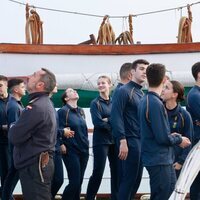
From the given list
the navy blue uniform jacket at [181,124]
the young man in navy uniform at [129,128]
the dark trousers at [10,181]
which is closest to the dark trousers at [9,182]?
the dark trousers at [10,181]

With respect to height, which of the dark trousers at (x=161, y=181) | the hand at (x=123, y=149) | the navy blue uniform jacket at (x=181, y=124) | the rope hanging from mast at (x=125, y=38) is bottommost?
the dark trousers at (x=161, y=181)

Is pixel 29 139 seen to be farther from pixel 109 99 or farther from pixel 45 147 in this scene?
pixel 109 99

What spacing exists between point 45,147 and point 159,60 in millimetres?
5490

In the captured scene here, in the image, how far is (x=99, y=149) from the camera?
7.10m

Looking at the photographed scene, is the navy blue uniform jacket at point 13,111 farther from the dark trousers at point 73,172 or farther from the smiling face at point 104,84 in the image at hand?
the smiling face at point 104,84

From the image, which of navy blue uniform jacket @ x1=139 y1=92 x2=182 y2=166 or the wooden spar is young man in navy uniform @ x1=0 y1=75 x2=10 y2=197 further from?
the wooden spar

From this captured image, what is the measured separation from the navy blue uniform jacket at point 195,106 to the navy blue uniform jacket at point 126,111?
1.68 ft

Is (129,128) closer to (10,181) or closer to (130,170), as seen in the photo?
(130,170)

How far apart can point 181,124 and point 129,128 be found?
0.65m

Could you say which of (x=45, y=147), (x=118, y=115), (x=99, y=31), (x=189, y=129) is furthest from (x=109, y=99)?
(x=99, y=31)

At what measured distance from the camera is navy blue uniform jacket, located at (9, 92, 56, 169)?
4980mm

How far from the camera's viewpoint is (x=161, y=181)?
17.2ft

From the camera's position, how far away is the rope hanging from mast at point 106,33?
427 inches

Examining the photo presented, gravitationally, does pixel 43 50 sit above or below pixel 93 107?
above
